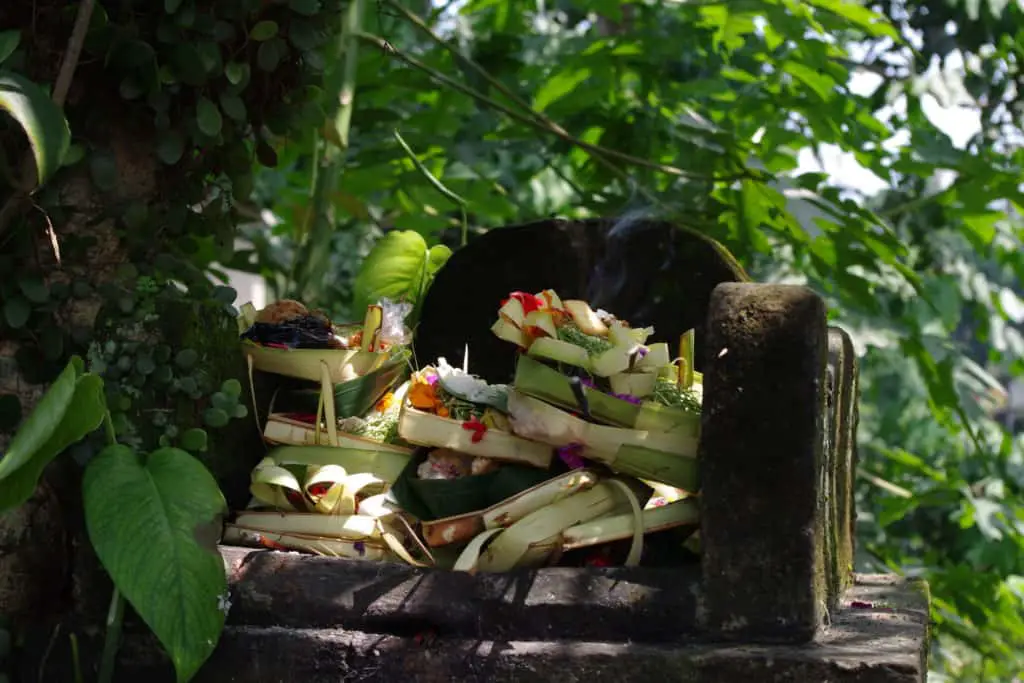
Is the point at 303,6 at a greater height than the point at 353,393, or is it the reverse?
the point at 303,6

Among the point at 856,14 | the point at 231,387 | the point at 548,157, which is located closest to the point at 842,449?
the point at 231,387

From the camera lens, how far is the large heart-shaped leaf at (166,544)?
1.72m

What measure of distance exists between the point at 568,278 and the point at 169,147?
31.8 inches

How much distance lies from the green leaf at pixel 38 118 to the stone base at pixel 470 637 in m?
0.64

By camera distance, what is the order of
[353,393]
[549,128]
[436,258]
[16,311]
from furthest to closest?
[549,128], [436,258], [353,393], [16,311]

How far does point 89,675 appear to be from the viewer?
1869 mm

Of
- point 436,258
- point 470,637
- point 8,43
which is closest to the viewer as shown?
point 470,637

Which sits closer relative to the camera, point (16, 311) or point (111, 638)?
point (111, 638)

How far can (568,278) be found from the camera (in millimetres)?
2508

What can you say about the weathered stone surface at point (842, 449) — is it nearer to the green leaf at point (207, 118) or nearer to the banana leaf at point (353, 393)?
the banana leaf at point (353, 393)

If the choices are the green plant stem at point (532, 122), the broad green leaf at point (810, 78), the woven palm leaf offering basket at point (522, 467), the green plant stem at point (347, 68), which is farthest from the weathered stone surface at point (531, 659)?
the broad green leaf at point (810, 78)

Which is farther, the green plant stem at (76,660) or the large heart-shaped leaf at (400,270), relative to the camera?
the large heart-shaped leaf at (400,270)

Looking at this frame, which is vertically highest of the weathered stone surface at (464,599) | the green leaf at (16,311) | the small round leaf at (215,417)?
the green leaf at (16,311)

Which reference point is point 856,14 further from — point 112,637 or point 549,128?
point 112,637
